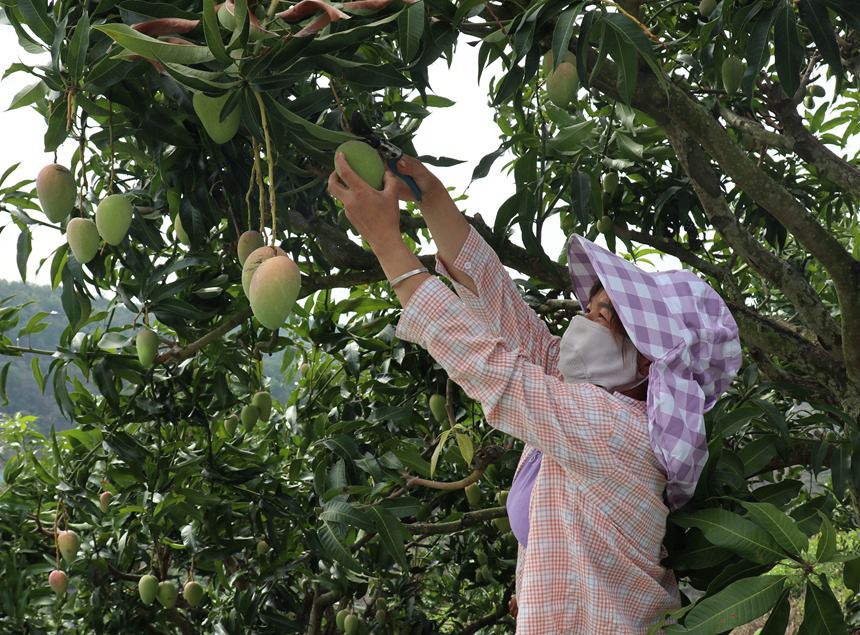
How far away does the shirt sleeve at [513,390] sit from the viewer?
1219 millimetres

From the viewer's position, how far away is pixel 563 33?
111 cm

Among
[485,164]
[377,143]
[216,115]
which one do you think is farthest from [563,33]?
[485,164]

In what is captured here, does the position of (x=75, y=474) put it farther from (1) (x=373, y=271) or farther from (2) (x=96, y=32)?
(2) (x=96, y=32)

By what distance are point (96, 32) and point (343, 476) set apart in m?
0.96

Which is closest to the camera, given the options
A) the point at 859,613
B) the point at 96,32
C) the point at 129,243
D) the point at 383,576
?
the point at 96,32

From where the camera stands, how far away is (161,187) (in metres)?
1.59

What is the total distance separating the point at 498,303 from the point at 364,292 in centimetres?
105

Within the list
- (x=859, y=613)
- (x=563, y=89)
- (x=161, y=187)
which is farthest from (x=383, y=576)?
(x=563, y=89)

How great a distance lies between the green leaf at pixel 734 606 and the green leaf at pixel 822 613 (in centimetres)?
4

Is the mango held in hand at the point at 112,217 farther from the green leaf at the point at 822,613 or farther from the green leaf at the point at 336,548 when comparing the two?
the green leaf at the point at 822,613

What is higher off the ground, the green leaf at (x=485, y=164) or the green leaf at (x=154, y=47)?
the green leaf at (x=154, y=47)

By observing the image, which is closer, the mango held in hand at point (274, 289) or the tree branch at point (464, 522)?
the mango held in hand at point (274, 289)

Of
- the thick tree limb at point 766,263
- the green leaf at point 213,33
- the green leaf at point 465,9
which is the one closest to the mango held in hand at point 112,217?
the green leaf at point 213,33

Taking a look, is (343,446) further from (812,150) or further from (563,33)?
(812,150)
